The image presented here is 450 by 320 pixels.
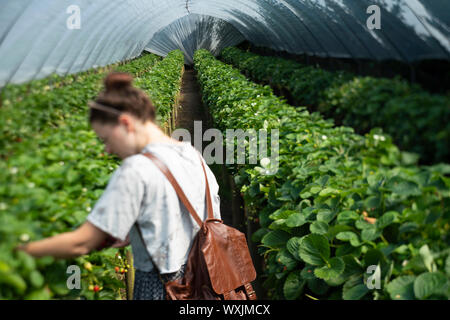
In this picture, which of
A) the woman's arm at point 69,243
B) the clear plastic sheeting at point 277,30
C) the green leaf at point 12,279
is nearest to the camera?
the green leaf at point 12,279

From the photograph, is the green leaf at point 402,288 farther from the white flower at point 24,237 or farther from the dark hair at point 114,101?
the white flower at point 24,237

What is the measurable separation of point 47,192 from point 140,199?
13.9 inches

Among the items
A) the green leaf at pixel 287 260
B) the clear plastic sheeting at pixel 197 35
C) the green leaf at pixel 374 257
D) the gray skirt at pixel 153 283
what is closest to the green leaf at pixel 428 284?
the green leaf at pixel 374 257

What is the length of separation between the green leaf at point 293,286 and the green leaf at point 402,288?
680 mm

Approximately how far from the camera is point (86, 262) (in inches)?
79.9

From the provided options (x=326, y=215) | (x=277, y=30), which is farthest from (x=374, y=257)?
(x=277, y=30)

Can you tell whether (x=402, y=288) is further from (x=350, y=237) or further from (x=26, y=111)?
(x=26, y=111)

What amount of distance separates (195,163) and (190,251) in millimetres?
400

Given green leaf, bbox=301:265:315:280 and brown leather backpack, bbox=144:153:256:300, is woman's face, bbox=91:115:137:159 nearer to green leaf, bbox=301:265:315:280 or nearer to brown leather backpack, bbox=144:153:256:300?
brown leather backpack, bbox=144:153:256:300

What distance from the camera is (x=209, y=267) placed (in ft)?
6.05

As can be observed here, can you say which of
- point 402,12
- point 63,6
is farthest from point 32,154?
point 63,6

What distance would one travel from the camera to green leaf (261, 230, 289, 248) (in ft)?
9.36

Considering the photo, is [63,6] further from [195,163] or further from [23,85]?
[195,163]

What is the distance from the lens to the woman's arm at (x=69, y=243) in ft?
4.64
